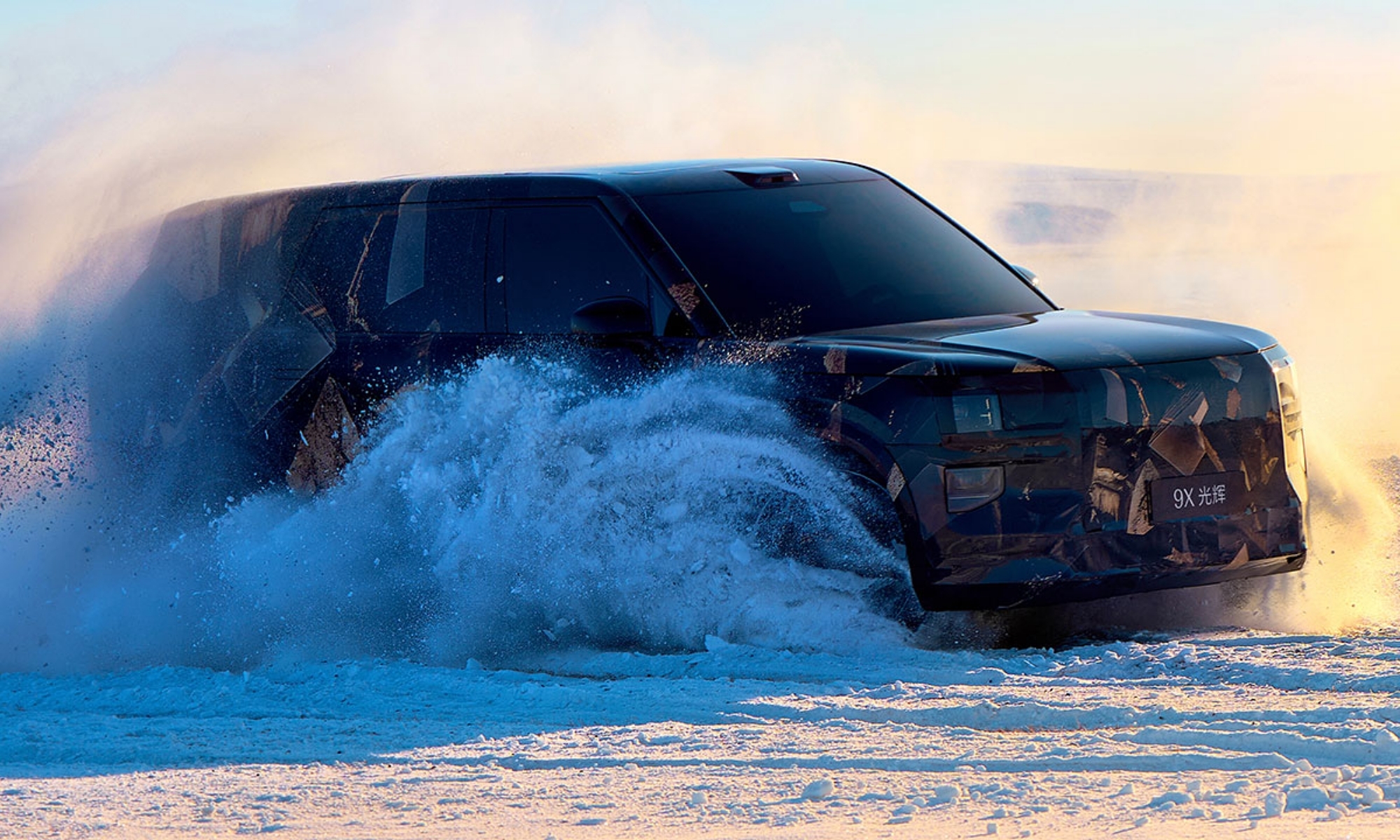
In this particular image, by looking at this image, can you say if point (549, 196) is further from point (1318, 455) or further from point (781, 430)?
point (1318, 455)

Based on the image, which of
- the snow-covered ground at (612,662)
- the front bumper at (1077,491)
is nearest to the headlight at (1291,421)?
the front bumper at (1077,491)

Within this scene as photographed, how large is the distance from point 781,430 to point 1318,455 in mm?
3101

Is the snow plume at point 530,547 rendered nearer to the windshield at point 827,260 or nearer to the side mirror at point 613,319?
the side mirror at point 613,319

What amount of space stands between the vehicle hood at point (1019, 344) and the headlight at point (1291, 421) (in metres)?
0.10

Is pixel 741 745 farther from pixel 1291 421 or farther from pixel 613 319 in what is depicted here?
pixel 1291 421

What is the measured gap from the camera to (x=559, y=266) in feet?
21.3

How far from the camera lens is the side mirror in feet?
20.0

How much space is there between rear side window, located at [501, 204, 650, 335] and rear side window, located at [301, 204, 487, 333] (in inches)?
5.9

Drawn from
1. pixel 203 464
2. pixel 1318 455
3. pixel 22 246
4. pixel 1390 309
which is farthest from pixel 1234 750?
pixel 1390 309

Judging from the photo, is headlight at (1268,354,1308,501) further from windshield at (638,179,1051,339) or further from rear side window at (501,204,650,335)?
rear side window at (501,204,650,335)

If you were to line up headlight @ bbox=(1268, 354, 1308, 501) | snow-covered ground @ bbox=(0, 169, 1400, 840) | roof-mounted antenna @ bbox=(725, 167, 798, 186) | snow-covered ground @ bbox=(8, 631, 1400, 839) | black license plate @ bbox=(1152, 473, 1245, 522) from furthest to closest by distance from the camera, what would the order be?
1. roof-mounted antenna @ bbox=(725, 167, 798, 186)
2. headlight @ bbox=(1268, 354, 1308, 501)
3. black license plate @ bbox=(1152, 473, 1245, 522)
4. snow-covered ground @ bbox=(0, 169, 1400, 840)
5. snow-covered ground @ bbox=(8, 631, 1400, 839)

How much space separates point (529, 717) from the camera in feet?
16.8

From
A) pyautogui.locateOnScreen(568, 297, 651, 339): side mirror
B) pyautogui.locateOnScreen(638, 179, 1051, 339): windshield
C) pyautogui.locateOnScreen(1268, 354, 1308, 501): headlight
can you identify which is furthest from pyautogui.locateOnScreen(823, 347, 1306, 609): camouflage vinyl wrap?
pyautogui.locateOnScreen(568, 297, 651, 339): side mirror

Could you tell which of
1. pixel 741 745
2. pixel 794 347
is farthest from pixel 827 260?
pixel 741 745
